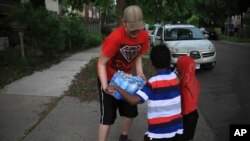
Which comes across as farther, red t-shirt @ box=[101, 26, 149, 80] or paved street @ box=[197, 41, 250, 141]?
paved street @ box=[197, 41, 250, 141]

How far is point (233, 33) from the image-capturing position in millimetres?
39969

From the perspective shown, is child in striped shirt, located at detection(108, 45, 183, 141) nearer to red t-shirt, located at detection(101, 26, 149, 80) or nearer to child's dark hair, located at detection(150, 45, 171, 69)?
child's dark hair, located at detection(150, 45, 171, 69)

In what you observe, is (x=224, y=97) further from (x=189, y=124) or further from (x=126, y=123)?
(x=189, y=124)

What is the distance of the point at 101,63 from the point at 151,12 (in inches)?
317

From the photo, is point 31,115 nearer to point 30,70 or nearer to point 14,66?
point 30,70

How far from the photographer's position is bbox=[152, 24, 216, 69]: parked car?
1162cm

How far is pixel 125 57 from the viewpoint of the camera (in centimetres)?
420

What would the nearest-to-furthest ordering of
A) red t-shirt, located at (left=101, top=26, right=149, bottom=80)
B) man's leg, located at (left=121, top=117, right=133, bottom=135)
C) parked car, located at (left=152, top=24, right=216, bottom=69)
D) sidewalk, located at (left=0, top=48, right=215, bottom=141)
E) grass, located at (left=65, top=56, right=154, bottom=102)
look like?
red t-shirt, located at (left=101, top=26, right=149, bottom=80) → man's leg, located at (left=121, top=117, right=133, bottom=135) → sidewalk, located at (left=0, top=48, right=215, bottom=141) → grass, located at (left=65, top=56, right=154, bottom=102) → parked car, located at (left=152, top=24, right=216, bottom=69)

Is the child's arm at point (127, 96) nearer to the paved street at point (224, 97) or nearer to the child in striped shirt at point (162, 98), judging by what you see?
the child in striped shirt at point (162, 98)

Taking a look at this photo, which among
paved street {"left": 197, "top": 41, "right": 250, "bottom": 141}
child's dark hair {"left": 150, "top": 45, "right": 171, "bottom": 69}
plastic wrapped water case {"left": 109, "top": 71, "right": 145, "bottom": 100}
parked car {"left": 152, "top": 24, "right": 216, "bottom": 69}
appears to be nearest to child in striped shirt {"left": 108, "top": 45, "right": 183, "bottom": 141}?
child's dark hair {"left": 150, "top": 45, "right": 171, "bottom": 69}

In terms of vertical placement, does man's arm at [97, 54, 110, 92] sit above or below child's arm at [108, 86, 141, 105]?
above

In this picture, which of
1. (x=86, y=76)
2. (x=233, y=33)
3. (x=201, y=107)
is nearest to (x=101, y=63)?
(x=201, y=107)

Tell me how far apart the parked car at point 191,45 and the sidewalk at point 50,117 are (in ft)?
13.2

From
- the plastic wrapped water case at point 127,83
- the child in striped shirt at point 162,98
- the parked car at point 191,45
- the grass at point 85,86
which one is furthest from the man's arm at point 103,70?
the parked car at point 191,45
